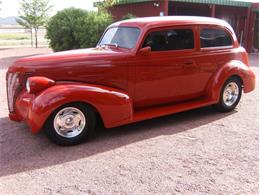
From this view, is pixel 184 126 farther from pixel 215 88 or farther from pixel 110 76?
pixel 110 76

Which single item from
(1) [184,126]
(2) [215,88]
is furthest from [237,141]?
(2) [215,88]

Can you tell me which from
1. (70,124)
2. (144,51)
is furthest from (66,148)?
(144,51)

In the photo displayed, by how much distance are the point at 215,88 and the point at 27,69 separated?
11.2ft

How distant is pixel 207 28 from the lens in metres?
6.10

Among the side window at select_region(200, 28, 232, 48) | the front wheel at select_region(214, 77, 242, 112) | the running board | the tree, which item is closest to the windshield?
the running board

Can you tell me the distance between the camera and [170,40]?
5.62m

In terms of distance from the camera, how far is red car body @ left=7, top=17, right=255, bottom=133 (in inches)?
181

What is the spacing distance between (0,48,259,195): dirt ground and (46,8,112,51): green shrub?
373 inches

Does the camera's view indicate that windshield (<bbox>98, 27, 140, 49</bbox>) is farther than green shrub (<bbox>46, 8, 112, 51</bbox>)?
No

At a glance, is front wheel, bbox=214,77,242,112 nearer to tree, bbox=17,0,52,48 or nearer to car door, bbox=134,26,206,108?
car door, bbox=134,26,206,108

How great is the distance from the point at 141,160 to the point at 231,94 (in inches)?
121

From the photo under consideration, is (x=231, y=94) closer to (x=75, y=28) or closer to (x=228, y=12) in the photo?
(x=75, y=28)

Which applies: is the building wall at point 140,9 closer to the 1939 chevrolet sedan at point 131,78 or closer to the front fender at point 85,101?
the 1939 chevrolet sedan at point 131,78

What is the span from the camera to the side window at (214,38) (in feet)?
19.7
